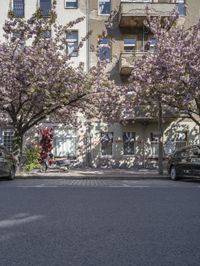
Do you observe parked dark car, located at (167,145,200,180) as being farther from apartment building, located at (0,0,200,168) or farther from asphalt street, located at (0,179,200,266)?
apartment building, located at (0,0,200,168)

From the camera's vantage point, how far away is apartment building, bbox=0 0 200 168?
101 feet

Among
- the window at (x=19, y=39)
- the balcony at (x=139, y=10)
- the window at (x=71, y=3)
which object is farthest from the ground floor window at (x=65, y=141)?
the window at (x=19, y=39)

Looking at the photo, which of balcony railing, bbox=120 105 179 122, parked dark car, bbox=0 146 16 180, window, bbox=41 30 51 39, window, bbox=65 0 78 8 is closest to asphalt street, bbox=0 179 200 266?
parked dark car, bbox=0 146 16 180

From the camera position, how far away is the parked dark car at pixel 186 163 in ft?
62.0

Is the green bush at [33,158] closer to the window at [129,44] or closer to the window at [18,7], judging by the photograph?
the window at [129,44]

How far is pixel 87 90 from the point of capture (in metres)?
21.8

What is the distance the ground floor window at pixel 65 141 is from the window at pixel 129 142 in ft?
11.7

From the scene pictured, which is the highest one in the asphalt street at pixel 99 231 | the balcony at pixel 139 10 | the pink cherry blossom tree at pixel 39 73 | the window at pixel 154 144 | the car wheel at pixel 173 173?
the balcony at pixel 139 10

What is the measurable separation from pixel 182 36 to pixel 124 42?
30.4 feet

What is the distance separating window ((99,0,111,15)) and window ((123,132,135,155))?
8.81 m

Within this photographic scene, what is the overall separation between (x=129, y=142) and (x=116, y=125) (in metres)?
1.51

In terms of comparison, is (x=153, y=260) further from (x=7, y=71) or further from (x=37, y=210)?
(x=7, y=71)

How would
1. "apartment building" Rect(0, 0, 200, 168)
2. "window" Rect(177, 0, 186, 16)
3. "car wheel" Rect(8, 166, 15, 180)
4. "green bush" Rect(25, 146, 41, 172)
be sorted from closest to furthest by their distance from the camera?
"car wheel" Rect(8, 166, 15, 180)
"green bush" Rect(25, 146, 41, 172)
"apartment building" Rect(0, 0, 200, 168)
"window" Rect(177, 0, 186, 16)

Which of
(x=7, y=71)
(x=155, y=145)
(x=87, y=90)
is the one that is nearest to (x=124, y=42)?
(x=155, y=145)
